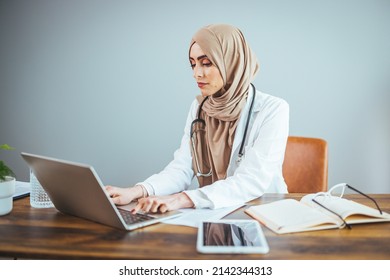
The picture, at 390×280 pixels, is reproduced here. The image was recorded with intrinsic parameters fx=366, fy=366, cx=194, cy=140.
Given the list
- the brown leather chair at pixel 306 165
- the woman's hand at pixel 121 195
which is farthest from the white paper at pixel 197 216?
the brown leather chair at pixel 306 165

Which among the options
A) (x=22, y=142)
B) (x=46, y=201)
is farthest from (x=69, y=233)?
(x=22, y=142)

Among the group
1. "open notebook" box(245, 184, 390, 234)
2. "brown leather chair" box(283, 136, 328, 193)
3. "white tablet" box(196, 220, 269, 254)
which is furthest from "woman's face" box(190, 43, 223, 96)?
"white tablet" box(196, 220, 269, 254)

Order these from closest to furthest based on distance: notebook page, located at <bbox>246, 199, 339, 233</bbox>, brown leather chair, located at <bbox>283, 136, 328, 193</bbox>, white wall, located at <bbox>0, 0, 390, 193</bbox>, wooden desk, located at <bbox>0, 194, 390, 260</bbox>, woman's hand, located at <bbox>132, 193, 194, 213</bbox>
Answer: wooden desk, located at <bbox>0, 194, 390, 260</bbox>, notebook page, located at <bbox>246, 199, 339, 233</bbox>, woman's hand, located at <bbox>132, 193, 194, 213</bbox>, brown leather chair, located at <bbox>283, 136, 328, 193</bbox>, white wall, located at <bbox>0, 0, 390, 193</bbox>

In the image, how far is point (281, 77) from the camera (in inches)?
95.3

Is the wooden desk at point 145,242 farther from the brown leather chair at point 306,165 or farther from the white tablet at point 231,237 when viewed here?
the brown leather chair at point 306,165

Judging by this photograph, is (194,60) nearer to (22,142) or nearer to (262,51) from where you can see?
(262,51)

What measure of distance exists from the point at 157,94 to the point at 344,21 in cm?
131

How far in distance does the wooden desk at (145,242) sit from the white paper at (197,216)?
34 mm

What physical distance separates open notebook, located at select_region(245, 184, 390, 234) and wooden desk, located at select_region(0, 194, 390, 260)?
0.02m

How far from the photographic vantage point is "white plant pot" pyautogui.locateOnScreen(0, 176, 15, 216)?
0.97m

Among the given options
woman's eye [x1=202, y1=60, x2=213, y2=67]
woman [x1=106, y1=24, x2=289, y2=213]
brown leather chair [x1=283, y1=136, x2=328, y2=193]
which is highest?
woman's eye [x1=202, y1=60, x2=213, y2=67]

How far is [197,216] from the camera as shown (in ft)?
3.34

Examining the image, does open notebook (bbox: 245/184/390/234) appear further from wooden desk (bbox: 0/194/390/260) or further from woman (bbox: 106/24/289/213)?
woman (bbox: 106/24/289/213)

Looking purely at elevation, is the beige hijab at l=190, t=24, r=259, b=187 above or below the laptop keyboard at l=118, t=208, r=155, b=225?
above
